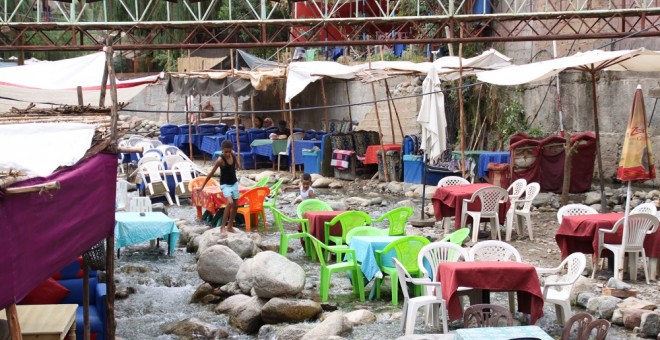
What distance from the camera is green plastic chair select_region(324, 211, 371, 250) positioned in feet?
44.3

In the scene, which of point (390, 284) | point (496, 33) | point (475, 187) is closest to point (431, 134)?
point (475, 187)

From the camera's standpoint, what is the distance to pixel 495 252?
408 inches

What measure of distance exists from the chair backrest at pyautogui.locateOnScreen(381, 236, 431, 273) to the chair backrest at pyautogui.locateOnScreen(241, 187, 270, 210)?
677 centimetres

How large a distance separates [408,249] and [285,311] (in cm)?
156

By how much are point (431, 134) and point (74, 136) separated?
10.1 metres

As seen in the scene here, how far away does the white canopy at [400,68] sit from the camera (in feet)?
67.1

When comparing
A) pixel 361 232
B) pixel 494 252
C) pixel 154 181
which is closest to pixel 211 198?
pixel 154 181

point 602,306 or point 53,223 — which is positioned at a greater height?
point 53,223

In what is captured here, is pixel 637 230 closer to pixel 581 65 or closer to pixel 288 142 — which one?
pixel 581 65

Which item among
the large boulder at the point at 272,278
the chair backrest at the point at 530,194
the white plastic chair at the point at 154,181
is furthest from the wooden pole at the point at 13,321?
the white plastic chair at the point at 154,181

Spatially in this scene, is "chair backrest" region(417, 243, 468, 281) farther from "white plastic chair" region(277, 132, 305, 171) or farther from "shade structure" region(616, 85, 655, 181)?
"white plastic chair" region(277, 132, 305, 171)

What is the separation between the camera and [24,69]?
13.3 metres

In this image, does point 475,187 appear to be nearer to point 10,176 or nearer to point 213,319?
point 213,319

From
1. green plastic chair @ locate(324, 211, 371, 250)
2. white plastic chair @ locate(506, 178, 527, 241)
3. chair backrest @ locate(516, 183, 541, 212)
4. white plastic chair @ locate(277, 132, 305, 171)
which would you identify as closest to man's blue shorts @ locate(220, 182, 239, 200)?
green plastic chair @ locate(324, 211, 371, 250)
